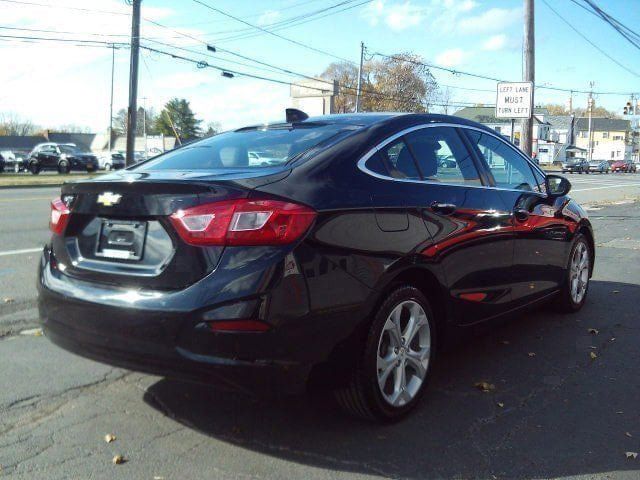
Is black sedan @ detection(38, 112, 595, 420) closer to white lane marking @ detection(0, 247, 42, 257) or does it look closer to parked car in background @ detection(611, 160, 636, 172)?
white lane marking @ detection(0, 247, 42, 257)

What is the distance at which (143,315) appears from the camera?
2.75 meters

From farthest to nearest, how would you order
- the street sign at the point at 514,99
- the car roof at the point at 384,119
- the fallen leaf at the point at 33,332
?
the street sign at the point at 514,99 → the fallen leaf at the point at 33,332 → the car roof at the point at 384,119

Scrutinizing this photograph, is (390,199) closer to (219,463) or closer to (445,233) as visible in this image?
(445,233)

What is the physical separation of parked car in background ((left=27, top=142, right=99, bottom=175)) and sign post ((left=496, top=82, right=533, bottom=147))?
1158 inches

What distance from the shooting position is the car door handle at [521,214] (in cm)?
443

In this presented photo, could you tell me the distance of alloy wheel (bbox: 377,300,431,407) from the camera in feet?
10.6

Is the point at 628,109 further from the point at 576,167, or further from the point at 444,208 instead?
the point at 444,208

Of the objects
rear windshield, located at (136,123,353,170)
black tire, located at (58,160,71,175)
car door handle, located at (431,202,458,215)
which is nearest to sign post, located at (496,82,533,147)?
car door handle, located at (431,202,458,215)

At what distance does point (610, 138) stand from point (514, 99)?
120m

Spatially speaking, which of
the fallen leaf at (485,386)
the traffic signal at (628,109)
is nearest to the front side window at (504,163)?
the fallen leaf at (485,386)

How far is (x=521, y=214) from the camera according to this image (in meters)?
4.48

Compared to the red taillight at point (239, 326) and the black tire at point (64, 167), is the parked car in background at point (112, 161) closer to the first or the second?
the black tire at point (64, 167)

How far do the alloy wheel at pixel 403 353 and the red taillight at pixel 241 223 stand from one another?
809 mm

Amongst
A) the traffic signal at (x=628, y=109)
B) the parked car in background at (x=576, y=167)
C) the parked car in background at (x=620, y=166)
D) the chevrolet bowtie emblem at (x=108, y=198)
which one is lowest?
the chevrolet bowtie emblem at (x=108, y=198)
